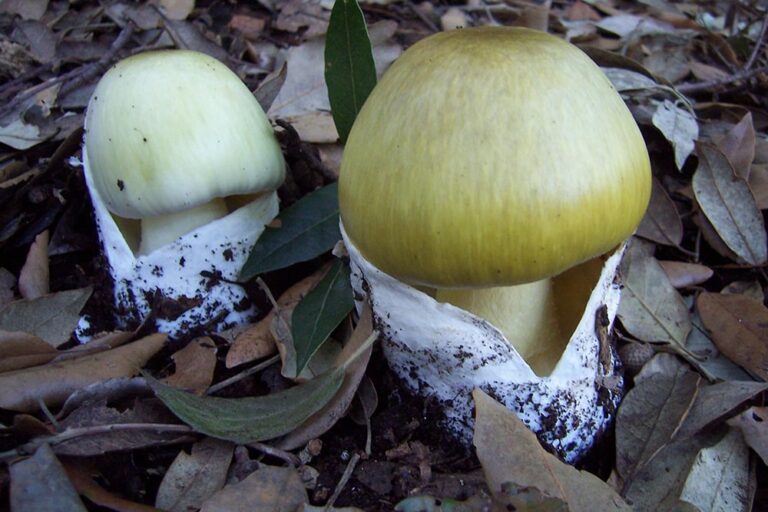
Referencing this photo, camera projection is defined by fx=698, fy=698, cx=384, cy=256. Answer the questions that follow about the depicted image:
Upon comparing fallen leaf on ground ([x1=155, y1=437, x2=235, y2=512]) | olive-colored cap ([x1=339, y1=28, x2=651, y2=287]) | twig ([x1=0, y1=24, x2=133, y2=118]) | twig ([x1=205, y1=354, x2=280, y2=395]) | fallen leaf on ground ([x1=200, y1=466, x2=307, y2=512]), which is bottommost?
twig ([x1=205, y1=354, x2=280, y2=395])

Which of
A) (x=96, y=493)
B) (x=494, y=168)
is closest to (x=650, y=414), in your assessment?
(x=494, y=168)

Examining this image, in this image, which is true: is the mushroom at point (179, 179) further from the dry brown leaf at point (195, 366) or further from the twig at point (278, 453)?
the twig at point (278, 453)

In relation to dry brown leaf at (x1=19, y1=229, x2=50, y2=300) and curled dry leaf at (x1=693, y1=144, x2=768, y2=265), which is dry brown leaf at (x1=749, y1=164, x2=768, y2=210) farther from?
dry brown leaf at (x1=19, y1=229, x2=50, y2=300)

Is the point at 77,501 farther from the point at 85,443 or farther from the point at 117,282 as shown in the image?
the point at 117,282

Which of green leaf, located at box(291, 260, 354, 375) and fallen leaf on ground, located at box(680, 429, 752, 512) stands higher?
green leaf, located at box(291, 260, 354, 375)

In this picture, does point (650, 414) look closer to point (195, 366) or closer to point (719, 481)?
point (719, 481)

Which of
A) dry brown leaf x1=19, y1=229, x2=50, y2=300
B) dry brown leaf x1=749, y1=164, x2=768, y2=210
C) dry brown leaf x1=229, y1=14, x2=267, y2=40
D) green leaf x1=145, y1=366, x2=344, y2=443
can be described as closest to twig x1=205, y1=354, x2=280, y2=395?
green leaf x1=145, y1=366, x2=344, y2=443

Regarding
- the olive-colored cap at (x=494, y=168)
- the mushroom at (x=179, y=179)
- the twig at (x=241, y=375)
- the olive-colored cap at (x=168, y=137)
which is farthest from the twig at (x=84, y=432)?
the olive-colored cap at (x=494, y=168)
